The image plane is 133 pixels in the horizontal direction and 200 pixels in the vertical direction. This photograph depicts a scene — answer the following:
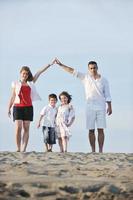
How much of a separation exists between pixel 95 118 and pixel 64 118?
1191 millimetres

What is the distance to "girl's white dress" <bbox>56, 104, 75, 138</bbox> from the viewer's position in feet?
34.7

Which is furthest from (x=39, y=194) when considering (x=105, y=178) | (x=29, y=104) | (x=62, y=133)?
(x=62, y=133)

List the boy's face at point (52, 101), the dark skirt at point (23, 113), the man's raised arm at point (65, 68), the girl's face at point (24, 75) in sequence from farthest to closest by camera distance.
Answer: the boy's face at point (52, 101) → the man's raised arm at point (65, 68) → the girl's face at point (24, 75) → the dark skirt at point (23, 113)

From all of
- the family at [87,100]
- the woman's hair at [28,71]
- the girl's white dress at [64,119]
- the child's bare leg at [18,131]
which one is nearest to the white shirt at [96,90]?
the family at [87,100]

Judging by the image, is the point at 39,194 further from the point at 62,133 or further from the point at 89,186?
the point at 62,133

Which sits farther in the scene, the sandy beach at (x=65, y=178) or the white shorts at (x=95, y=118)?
the white shorts at (x=95, y=118)

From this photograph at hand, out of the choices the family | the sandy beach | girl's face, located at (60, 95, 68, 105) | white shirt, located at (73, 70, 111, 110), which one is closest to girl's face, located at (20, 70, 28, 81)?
the family

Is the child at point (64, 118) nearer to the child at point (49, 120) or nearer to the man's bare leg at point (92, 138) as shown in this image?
the child at point (49, 120)

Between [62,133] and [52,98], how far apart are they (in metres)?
0.75

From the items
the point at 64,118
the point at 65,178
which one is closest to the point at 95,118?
the point at 64,118

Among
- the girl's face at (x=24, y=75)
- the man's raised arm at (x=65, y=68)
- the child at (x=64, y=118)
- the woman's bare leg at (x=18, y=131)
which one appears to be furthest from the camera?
the child at (x=64, y=118)

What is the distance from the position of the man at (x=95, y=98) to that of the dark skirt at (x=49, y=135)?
4.45 feet

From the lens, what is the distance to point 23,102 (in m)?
9.56

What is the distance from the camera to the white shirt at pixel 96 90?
959 cm
